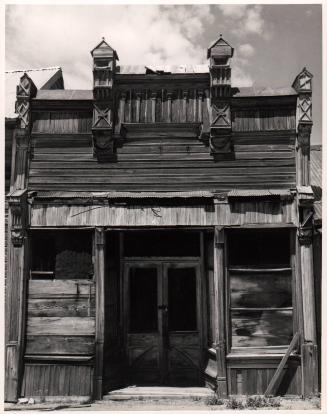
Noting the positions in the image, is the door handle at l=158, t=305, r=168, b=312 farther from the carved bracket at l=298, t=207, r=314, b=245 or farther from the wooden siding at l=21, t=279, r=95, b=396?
the carved bracket at l=298, t=207, r=314, b=245

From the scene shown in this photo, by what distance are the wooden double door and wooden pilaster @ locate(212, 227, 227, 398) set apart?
89cm

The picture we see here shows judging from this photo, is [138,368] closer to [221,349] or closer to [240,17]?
[221,349]

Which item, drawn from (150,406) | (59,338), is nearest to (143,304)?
(59,338)

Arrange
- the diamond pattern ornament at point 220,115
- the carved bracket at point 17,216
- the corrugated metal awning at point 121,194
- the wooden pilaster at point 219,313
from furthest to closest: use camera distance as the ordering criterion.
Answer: the diamond pattern ornament at point 220,115 → the corrugated metal awning at point 121,194 → the carved bracket at point 17,216 → the wooden pilaster at point 219,313

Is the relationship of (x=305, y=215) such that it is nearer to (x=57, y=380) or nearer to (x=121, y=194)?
(x=121, y=194)

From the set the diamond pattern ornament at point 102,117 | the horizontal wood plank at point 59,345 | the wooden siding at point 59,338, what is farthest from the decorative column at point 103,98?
the horizontal wood plank at point 59,345

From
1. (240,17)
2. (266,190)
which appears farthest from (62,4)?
(266,190)

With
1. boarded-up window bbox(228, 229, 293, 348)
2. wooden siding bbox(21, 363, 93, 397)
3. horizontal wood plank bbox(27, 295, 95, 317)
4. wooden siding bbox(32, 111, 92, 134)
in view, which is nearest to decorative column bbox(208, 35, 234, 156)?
boarded-up window bbox(228, 229, 293, 348)

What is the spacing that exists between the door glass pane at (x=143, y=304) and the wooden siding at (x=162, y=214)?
1619 mm

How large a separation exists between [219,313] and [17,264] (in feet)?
13.8

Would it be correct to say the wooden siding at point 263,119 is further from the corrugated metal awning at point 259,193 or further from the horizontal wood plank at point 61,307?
the horizontal wood plank at point 61,307

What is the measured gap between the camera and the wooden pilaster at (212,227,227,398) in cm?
817

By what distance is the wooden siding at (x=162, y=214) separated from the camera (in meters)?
8.45

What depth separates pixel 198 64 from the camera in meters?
9.59
